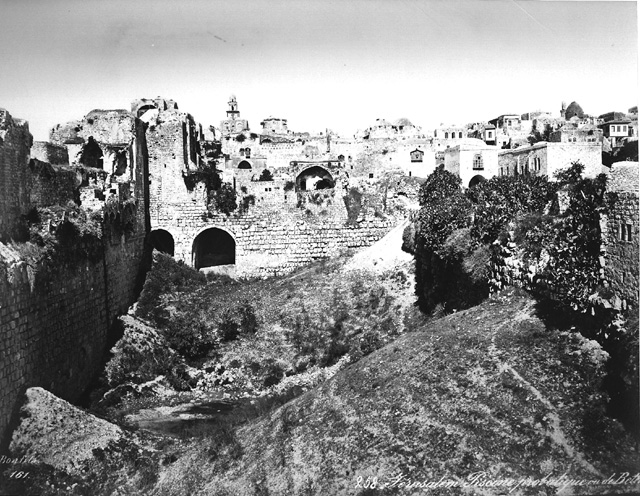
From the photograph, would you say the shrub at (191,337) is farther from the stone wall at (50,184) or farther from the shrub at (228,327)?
the stone wall at (50,184)

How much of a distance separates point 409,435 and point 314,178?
3615 centimetres

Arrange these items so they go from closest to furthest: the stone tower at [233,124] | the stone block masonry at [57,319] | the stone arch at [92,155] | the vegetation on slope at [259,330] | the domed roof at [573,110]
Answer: the stone block masonry at [57,319] → the vegetation on slope at [259,330] → the stone arch at [92,155] → the stone tower at [233,124] → the domed roof at [573,110]

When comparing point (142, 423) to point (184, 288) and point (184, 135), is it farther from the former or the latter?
point (184, 135)

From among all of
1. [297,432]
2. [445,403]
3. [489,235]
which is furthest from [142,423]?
[489,235]

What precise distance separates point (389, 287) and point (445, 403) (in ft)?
43.7

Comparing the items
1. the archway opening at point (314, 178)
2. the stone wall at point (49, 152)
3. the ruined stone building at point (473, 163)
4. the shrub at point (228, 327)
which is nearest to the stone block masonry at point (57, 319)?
the shrub at point (228, 327)

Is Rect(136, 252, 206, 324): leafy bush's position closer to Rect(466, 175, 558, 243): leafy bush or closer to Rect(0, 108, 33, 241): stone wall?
Rect(0, 108, 33, 241): stone wall

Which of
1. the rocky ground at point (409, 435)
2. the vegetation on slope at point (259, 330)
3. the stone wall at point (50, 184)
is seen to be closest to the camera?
the rocky ground at point (409, 435)

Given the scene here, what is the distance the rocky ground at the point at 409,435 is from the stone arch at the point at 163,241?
15.3 meters

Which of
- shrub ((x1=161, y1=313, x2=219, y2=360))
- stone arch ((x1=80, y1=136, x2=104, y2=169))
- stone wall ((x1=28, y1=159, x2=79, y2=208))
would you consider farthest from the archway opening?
stone wall ((x1=28, y1=159, x2=79, y2=208))

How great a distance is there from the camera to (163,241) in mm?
32188

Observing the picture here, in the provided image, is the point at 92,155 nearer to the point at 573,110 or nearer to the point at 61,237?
the point at 61,237

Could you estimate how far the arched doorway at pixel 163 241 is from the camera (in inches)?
1254

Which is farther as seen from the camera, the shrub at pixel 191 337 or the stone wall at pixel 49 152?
the stone wall at pixel 49 152
